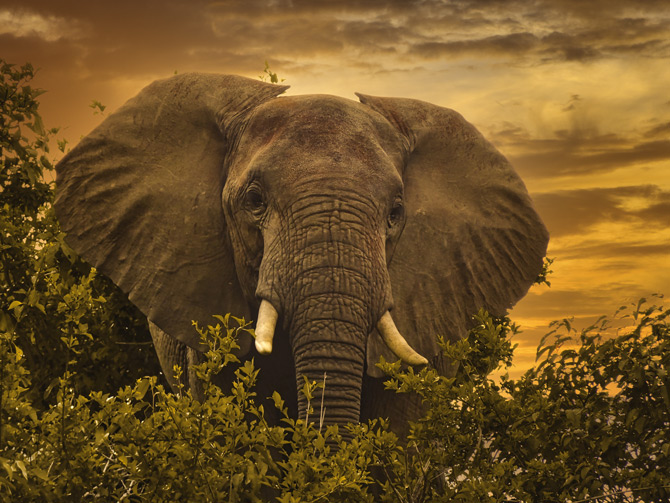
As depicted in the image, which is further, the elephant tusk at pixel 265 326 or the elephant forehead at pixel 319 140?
the elephant forehead at pixel 319 140

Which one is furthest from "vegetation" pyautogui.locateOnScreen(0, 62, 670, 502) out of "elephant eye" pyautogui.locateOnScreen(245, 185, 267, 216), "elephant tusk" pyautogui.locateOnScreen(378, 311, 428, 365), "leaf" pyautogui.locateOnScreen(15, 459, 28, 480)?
"elephant eye" pyautogui.locateOnScreen(245, 185, 267, 216)

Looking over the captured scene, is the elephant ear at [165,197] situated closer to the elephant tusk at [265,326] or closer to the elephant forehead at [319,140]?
the elephant forehead at [319,140]

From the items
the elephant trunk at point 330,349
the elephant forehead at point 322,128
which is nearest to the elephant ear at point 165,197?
the elephant forehead at point 322,128

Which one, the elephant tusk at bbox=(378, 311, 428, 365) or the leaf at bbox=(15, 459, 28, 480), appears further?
the elephant tusk at bbox=(378, 311, 428, 365)

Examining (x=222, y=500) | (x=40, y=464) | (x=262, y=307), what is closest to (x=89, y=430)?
(x=40, y=464)

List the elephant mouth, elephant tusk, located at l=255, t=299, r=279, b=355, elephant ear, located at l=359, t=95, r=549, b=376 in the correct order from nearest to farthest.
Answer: elephant tusk, located at l=255, t=299, r=279, b=355 < the elephant mouth < elephant ear, located at l=359, t=95, r=549, b=376

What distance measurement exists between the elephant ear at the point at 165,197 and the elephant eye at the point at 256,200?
0.48 m

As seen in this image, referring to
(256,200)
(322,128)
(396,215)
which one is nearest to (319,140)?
(322,128)

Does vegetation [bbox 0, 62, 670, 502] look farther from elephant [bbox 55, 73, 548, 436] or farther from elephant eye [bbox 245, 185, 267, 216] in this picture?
elephant eye [bbox 245, 185, 267, 216]

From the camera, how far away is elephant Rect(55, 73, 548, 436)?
272 inches

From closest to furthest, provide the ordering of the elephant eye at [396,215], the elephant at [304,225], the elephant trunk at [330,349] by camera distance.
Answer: the elephant trunk at [330,349], the elephant at [304,225], the elephant eye at [396,215]

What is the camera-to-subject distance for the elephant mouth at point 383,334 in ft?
21.8

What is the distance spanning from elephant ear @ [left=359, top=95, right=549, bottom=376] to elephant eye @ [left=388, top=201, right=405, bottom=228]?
141 millimetres

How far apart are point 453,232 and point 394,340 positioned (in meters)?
1.45
